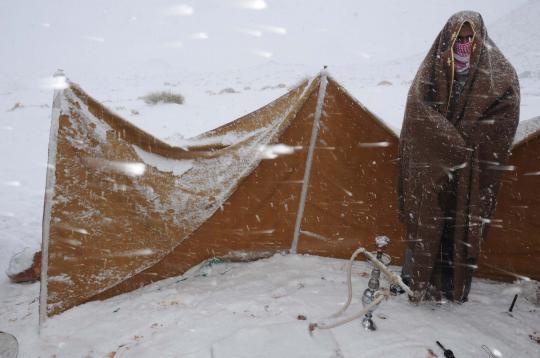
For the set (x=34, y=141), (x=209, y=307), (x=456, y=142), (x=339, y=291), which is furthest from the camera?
(x=34, y=141)

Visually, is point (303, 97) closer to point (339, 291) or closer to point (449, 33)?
point (449, 33)

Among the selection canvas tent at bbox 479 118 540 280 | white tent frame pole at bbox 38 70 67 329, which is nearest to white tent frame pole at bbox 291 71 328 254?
canvas tent at bbox 479 118 540 280

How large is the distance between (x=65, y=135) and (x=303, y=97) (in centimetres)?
197

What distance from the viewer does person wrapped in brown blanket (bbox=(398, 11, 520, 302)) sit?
7.83 feet

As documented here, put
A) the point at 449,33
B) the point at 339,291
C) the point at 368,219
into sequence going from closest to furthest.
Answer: the point at 449,33
the point at 339,291
the point at 368,219

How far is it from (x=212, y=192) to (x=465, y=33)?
7.77 feet

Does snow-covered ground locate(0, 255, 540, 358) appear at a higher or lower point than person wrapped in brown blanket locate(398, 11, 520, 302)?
lower

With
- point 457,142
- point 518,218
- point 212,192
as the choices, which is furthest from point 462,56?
point 212,192

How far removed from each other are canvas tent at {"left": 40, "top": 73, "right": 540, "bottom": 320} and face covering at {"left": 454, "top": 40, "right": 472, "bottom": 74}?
789mm

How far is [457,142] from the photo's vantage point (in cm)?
236

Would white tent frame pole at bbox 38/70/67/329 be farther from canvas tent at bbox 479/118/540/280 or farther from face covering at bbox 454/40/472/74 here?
canvas tent at bbox 479/118/540/280

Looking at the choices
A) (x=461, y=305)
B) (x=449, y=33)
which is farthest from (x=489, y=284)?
(x=449, y=33)

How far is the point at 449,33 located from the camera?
8.22ft

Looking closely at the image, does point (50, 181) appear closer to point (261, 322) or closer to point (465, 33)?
point (261, 322)
